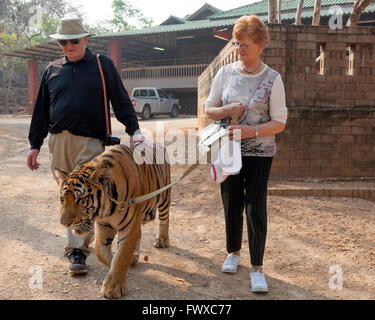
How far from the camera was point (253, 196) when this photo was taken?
3.17m

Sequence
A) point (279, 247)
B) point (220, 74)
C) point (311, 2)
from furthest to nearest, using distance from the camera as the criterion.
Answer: point (311, 2) < point (279, 247) < point (220, 74)

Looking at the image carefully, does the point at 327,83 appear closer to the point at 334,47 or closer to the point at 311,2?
the point at 334,47

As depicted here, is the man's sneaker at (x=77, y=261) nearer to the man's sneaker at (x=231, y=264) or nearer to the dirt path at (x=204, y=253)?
the dirt path at (x=204, y=253)

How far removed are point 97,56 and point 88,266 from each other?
1935 millimetres

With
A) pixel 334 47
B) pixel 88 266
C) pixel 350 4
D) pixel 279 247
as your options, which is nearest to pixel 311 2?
pixel 350 4

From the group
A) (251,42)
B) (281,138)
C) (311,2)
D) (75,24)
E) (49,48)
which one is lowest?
(281,138)

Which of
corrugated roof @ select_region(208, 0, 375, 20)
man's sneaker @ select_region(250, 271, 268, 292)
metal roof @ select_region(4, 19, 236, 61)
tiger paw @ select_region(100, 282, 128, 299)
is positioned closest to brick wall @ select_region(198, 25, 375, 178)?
man's sneaker @ select_region(250, 271, 268, 292)

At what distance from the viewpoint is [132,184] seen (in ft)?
10.3

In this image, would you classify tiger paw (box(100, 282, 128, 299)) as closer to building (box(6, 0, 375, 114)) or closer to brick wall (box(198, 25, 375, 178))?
brick wall (box(198, 25, 375, 178))

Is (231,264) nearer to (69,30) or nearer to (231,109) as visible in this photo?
(231,109)

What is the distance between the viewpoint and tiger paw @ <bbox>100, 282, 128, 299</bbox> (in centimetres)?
302

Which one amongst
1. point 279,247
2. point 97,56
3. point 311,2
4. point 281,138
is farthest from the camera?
point 311,2

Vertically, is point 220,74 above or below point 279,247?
above

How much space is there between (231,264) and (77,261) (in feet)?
4.52
